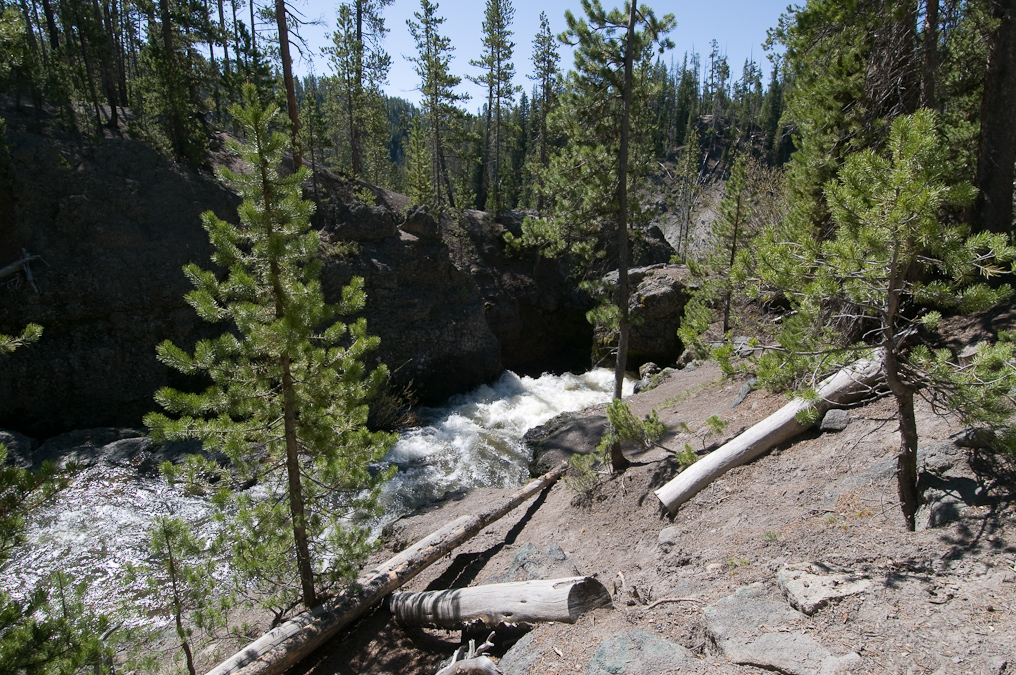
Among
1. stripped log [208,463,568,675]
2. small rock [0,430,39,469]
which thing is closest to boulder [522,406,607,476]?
stripped log [208,463,568,675]

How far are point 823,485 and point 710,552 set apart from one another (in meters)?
1.55

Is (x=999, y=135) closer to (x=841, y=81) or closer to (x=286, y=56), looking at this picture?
(x=841, y=81)

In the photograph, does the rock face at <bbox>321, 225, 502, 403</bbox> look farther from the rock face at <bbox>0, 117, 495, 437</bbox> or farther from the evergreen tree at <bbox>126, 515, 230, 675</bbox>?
the evergreen tree at <bbox>126, 515, 230, 675</bbox>

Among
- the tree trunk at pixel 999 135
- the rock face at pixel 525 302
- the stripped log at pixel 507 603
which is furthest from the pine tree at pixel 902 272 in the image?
the rock face at pixel 525 302

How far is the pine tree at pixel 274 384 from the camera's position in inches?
213

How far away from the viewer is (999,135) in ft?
25.4

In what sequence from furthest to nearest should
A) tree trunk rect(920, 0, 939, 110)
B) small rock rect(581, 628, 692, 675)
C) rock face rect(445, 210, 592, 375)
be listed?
rock face rect(445, 210, 592, 375)
tree trunk rect(920, 0, 939, 110)
small rock rect(581, 628, 692, 675)

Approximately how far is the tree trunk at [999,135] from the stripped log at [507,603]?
7.75 m

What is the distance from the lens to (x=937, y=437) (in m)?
5.71

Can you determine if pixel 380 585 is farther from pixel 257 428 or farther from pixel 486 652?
pixel 257 428

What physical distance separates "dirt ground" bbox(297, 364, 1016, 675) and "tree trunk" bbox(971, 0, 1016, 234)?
3.74m

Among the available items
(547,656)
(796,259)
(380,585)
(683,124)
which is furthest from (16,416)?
(683,124)

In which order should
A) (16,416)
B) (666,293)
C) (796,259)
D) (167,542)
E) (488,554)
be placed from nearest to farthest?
1. (796,259)
2. (167,542)
3. (488,554)
4. (16,416)
5. (666,293)

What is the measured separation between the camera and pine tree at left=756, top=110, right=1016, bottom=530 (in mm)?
3982
